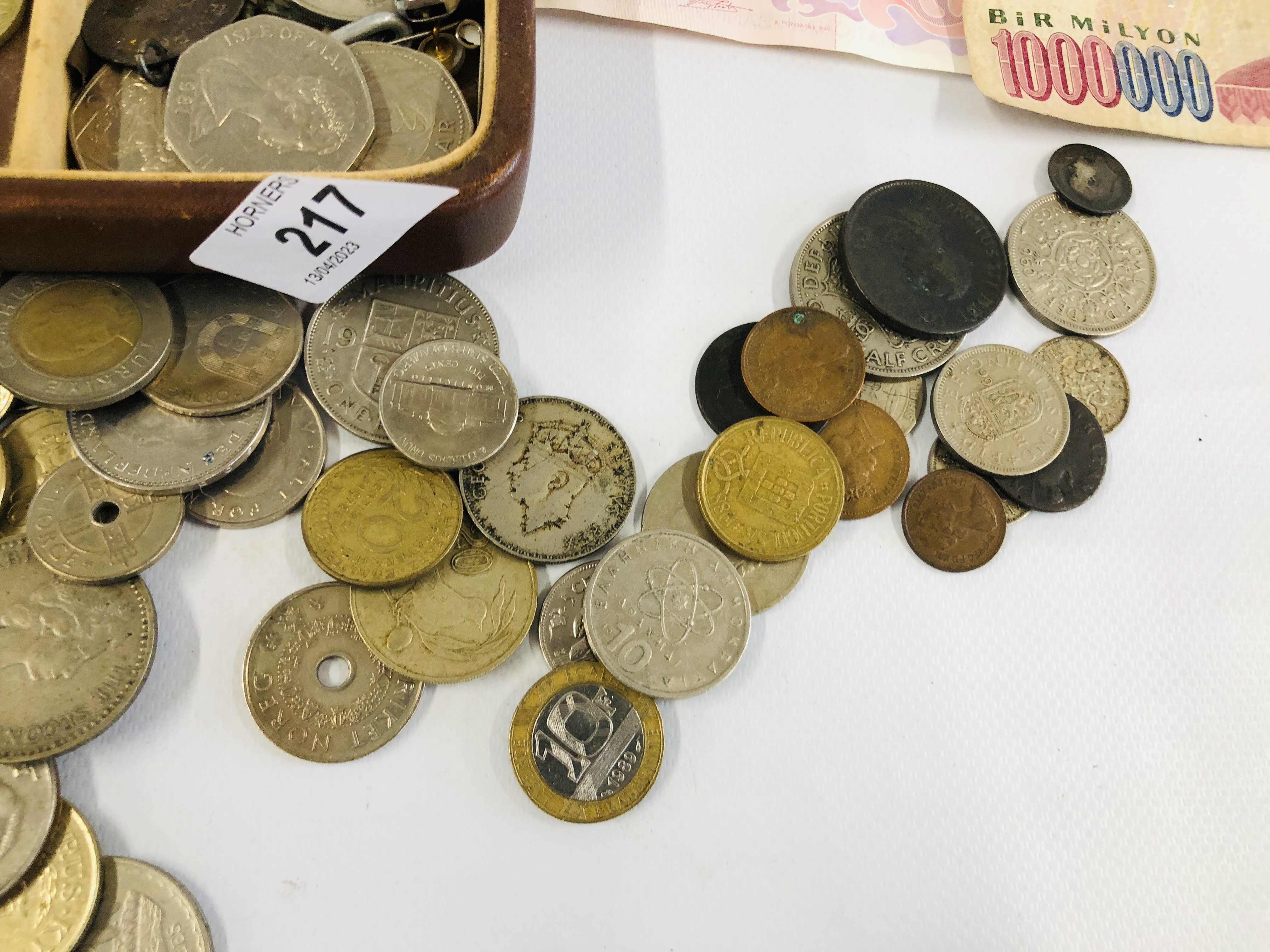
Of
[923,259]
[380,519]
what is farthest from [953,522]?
[380,519]

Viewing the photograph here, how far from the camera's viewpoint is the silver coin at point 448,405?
0.96 meters

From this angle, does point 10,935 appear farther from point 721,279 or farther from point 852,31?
point 852,31

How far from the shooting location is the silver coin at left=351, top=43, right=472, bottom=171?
0.98 metres

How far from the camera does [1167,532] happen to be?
1.19 metres

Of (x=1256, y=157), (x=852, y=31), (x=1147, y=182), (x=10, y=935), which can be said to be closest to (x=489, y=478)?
(x=10, y=935)

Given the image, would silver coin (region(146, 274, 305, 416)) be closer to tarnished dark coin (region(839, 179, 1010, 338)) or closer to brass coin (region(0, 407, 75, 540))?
brass coin (region(0, 407, 75, 540))

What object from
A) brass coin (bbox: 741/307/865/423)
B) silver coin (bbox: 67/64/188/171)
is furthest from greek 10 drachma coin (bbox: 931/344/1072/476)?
silver coin (bbox: 67/64/188/171)

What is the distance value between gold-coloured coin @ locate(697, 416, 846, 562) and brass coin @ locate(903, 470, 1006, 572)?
0.13m

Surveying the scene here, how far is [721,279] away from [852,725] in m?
0.65

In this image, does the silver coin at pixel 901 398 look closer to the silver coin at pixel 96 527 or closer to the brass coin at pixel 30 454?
the silver coin at pixel 96 527

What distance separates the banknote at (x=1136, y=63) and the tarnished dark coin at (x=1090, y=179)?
0.07 m

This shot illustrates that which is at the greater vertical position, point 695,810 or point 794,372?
point 794,372

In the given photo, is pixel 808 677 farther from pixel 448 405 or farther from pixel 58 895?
pixel 58 895

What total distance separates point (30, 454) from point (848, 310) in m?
1.07
